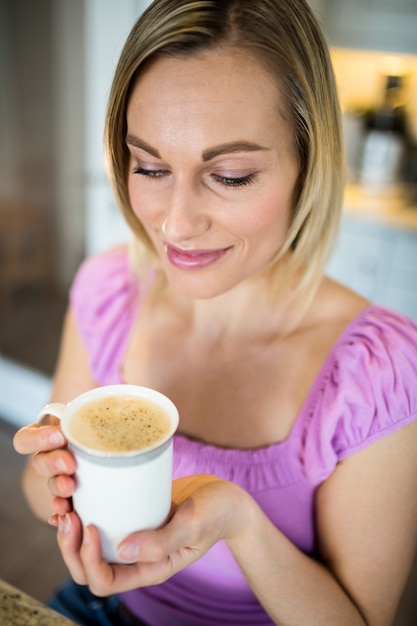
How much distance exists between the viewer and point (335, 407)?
0.89 metres

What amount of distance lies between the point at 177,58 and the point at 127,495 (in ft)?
1.82

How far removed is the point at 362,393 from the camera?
88cm

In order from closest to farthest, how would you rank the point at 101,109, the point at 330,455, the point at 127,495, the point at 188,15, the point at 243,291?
1. the point at 127,495
2. the point at 188,15
3. the point at 330,455
4. the point at 243,291
5. the point at 101,109

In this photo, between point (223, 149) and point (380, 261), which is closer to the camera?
point (223, 149)

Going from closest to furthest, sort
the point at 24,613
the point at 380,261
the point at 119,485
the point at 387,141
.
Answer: the point at 119,485 < the point at 24,613 < the point at 380,261 < the point at 387,141

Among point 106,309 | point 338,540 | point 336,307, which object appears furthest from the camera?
point 106,309

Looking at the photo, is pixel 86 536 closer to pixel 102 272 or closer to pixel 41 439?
pixel 41 439

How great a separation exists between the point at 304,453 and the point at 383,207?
181cm

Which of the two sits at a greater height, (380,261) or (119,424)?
(119,424)

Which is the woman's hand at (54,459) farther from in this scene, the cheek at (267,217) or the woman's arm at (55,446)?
the cheek at (267,217)

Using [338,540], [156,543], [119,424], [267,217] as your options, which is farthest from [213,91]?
[338,540]

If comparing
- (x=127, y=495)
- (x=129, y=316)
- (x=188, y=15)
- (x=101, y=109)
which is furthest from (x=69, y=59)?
(x=127, y=495)

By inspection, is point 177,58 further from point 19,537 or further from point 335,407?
point 19,537

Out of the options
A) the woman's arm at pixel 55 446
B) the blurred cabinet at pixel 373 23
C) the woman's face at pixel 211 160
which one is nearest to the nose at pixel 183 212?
the woman's face at pixel 211 160
